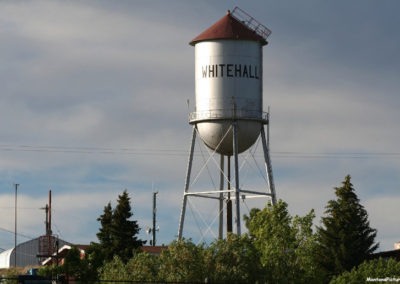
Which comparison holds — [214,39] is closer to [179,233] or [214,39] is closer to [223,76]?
[223,76]

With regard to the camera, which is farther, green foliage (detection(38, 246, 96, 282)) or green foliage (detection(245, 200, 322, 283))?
green foliage (detection(38, 246, 96, 282))

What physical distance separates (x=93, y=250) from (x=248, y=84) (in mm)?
16029

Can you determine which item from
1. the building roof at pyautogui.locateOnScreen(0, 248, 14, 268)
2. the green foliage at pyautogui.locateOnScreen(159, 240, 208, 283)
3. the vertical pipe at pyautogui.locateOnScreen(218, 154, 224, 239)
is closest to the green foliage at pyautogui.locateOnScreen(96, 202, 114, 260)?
the vertical pipe at pyautogui.locateOnScreen(218, 154, 224, 239)

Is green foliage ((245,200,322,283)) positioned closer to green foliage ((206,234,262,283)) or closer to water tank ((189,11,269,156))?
green foliage ((206,234,262,283))

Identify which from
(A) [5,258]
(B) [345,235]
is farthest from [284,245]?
(A) [5,258]

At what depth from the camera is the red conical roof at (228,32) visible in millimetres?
64625

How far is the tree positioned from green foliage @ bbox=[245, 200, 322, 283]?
1006 millimetres

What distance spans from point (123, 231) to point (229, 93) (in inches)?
554

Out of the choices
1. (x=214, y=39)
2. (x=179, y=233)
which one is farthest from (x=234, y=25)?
(x=179, y=233)

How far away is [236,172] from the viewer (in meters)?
63.3

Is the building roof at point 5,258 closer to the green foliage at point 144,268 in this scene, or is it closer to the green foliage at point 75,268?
the green foliage at point 75,268

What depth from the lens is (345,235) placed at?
61844 mm

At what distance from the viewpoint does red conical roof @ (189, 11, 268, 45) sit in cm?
6462

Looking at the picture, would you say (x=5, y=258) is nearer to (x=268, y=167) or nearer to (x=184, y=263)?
(x=268, y=167)
